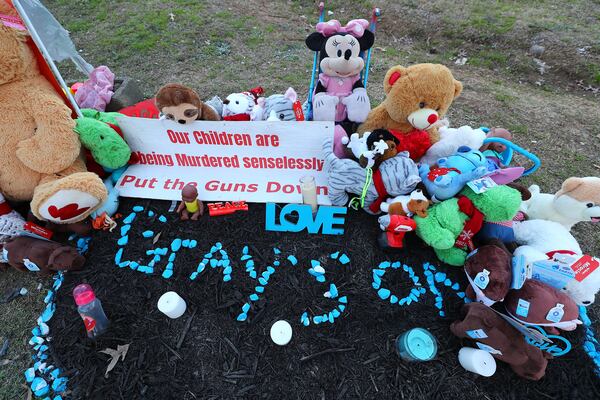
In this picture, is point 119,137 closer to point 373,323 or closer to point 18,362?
point 18,362

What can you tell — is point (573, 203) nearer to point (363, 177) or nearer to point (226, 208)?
point (363, 177)

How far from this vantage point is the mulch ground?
1964 millimetres

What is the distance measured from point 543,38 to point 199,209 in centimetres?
604

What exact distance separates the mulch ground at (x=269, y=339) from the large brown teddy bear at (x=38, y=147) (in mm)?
466

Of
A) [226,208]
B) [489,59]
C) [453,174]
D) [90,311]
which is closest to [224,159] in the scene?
[226,208]

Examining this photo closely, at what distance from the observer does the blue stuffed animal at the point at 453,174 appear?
7.29 feet

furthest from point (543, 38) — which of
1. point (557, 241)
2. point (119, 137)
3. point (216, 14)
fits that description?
point (119, 137)

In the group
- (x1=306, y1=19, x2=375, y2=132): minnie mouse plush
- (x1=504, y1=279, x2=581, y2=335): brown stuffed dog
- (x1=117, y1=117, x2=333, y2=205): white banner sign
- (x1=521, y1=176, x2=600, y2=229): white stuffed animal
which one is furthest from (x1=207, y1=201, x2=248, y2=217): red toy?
(x1=521, y1=176, x2=600, y2=229): white stuffed animal

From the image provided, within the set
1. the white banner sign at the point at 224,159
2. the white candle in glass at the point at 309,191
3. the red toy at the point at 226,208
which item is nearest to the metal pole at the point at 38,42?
the white banner sign at the point at 224,159

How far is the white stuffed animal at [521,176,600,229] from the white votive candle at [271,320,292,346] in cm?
208

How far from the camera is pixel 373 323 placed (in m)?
2.17

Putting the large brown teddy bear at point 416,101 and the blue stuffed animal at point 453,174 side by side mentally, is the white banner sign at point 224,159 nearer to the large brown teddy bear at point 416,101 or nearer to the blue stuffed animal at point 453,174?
the large brown teddy bear at point 416,101

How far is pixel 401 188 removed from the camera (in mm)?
2393

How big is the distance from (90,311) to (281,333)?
1206 millimetres
